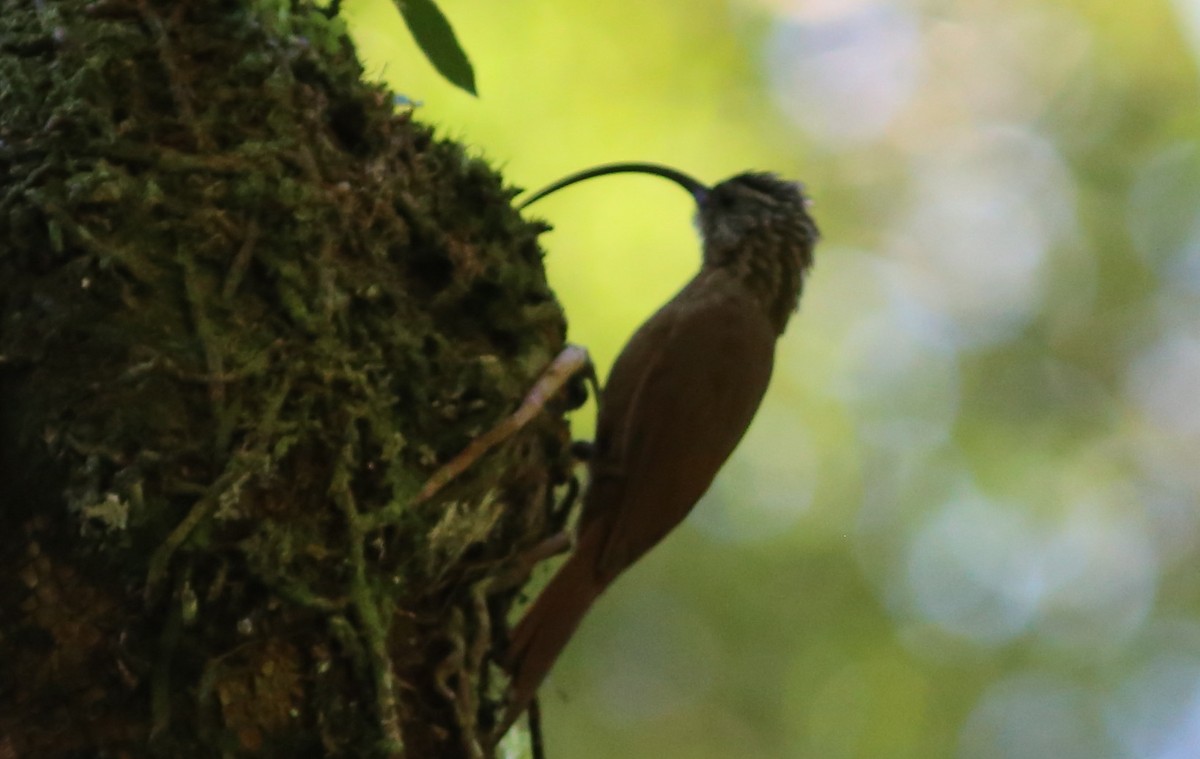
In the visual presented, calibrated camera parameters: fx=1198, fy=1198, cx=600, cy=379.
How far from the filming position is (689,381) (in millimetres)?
2125

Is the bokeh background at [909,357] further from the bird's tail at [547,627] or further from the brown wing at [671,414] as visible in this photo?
the bird's tail at [547,627]

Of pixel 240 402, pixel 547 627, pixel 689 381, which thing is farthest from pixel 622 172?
pixel 240 402

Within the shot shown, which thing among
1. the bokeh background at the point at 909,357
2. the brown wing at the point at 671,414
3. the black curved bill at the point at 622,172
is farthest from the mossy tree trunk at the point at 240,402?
the bokeh background at the point at 909,357

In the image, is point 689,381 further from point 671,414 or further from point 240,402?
point 240,402

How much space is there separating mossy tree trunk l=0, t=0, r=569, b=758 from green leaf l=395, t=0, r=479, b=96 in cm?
10

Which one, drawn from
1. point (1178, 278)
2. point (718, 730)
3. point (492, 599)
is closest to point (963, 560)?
point (718, 730)

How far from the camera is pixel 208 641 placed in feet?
3.60

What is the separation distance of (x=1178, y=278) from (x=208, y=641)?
419cm

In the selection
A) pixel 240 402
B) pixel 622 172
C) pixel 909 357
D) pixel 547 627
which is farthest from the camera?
pixel 909 357

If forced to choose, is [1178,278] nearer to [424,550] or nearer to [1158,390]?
[1158,390]

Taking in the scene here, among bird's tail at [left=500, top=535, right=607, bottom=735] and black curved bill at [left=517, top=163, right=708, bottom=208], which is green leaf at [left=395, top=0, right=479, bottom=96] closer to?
black curved bill at [left=517, top=163, right=708, bottom=208]

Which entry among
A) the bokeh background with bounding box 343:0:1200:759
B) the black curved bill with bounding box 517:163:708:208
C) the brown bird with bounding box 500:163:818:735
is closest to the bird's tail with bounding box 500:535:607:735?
the brown bird with bounding box 500:163:818:735

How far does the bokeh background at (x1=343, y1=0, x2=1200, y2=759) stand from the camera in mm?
3436

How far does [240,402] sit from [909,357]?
3309mm
